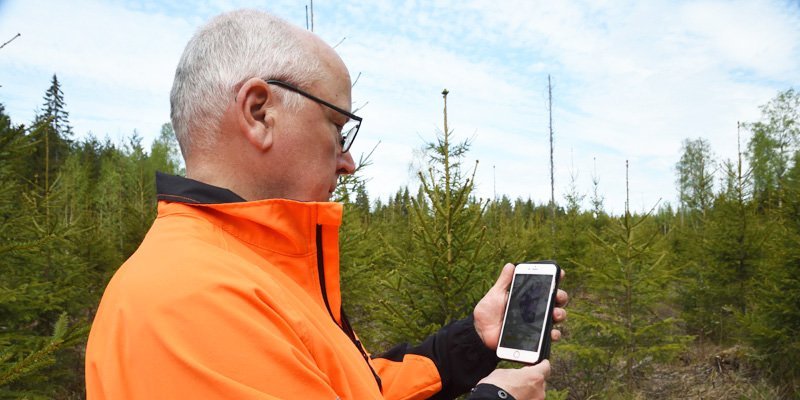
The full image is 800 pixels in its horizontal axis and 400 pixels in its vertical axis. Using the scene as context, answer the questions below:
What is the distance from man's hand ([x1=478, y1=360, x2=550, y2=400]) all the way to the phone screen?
0.29 meters

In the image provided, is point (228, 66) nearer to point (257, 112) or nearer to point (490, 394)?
point (257, 112)

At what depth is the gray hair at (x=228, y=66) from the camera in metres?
1.40

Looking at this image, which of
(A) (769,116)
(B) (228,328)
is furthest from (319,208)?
(A) (769,116)

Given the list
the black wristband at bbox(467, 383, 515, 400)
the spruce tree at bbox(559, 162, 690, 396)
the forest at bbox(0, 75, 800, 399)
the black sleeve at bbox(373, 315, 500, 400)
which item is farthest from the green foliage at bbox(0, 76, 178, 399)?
the spruce tree at bbox(559, 162, 690, 396)

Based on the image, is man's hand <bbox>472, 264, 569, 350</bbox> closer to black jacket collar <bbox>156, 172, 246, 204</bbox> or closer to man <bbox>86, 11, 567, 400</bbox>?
man <bbox>86, 11, 567, 400</bbox>

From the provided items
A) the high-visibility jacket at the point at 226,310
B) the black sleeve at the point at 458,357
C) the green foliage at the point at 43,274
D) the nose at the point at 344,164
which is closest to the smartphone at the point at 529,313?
the black sleeve at the point at 458,357

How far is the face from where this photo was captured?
1.43m

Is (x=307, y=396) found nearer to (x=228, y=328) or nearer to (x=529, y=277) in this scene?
(x=228, y=328)

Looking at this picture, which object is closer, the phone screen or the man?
the man

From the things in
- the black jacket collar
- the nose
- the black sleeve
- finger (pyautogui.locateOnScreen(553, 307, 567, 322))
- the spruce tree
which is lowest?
the spruce tree

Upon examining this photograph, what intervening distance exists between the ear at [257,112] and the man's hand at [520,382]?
92cm

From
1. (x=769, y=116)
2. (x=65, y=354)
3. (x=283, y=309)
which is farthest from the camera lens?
(x=769, y=116)

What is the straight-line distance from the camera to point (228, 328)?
97 cm

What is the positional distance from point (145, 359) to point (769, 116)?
1696 inches
